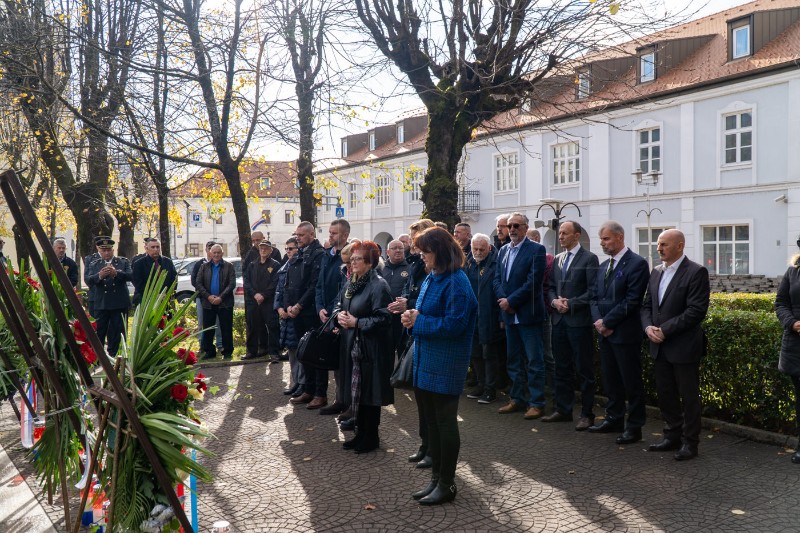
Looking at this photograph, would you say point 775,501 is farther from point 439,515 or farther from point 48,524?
point 48,524

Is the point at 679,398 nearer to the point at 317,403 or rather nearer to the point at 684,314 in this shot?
the point at 684,314

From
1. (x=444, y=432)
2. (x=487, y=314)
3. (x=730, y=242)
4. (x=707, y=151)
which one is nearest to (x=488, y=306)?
(x=487, y=314)

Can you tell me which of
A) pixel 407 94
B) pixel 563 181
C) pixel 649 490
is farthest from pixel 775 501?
pixel 563 181

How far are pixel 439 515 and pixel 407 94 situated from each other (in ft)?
25.2

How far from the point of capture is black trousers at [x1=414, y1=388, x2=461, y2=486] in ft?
16.0

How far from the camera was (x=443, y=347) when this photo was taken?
4984 millimetres

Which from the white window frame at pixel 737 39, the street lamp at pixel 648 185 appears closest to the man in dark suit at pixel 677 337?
the street lamp at pixel 648 185

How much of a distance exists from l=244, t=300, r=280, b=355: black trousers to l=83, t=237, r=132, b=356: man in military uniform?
2.00 metres

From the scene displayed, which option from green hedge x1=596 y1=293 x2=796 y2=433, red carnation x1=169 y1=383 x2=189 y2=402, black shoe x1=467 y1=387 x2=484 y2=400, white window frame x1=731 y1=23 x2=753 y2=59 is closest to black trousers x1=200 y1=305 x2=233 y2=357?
black shoe x1=467 y1=387 x2=484 y2=400

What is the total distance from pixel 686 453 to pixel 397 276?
3638 millimetres

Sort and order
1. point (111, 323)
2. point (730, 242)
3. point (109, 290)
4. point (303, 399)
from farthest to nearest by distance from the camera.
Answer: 1. point (730, 242)
2. point (111, 323)
3. point (109, 290)
4. point (303, 399)

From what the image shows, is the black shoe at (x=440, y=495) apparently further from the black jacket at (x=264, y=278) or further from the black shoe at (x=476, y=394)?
the black jacket at (x=264, y=278)

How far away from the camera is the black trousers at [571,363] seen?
7.04 m

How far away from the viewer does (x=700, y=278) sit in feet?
19.6
